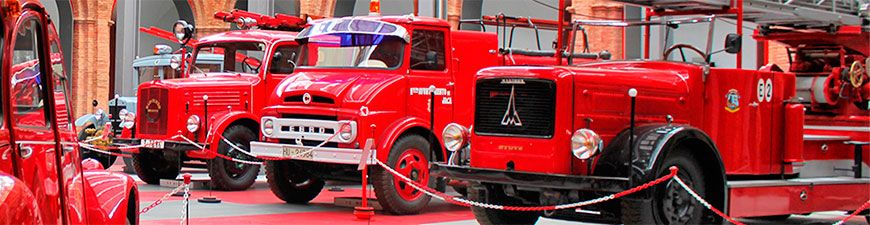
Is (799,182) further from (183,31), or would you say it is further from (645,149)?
(183,31)

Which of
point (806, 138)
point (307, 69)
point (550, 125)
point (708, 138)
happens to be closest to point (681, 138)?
point (708, 138)

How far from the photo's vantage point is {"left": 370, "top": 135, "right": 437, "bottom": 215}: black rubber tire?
1352 centimetres

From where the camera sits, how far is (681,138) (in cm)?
966

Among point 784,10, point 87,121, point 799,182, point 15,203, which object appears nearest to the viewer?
point 15,203

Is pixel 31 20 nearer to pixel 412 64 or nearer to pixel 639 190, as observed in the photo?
pixel 639 190

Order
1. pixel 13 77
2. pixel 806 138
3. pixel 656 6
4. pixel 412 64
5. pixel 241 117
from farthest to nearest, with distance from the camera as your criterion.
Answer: pixel 241 117 → pixel 412 64 → pixel 806 138 → pixel 656 6 → pixel 13 77

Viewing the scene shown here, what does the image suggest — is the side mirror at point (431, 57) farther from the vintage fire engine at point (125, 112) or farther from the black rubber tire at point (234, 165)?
the vintage fire engine at point (125, 112)

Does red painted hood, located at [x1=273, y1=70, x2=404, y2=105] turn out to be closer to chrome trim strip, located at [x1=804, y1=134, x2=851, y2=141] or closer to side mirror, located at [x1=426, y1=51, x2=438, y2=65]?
side mirror, located at [x1=426, y1=51, x2=438, y2=65]

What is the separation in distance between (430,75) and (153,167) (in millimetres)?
5861

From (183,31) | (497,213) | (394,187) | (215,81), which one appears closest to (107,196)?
(497,213)

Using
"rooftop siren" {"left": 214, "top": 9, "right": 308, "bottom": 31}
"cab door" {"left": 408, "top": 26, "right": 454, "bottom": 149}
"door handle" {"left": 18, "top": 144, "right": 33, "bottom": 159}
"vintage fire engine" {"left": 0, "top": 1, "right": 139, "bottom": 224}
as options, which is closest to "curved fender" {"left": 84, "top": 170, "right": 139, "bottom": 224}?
"vintage fire engine" {"left": 0, "top": 1, "right": 139, "bottom": 224}

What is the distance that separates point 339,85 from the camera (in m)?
13.7

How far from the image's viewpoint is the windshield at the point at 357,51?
1411cm

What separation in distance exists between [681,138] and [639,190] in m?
0.66
